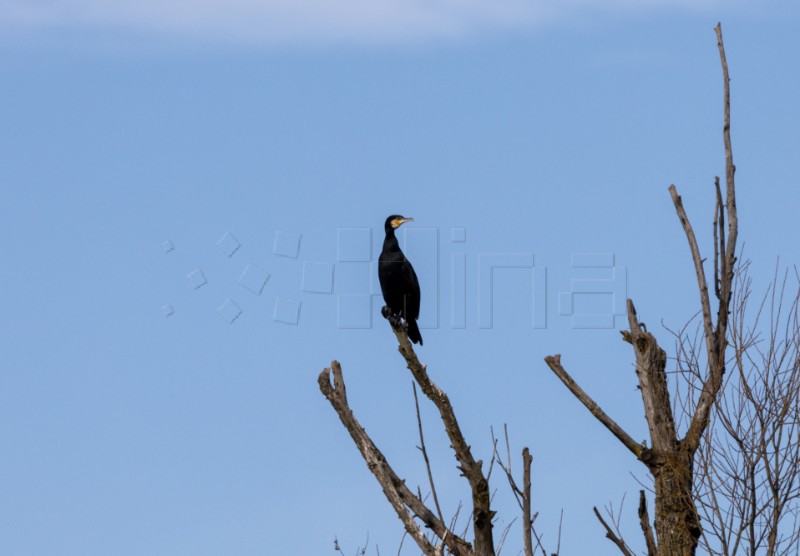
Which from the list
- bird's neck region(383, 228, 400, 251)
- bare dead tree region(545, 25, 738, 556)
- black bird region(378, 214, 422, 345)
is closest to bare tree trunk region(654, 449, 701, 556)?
bare dead tree region(545, 25, 738, 556)

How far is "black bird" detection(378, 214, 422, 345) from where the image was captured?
40.5 feet

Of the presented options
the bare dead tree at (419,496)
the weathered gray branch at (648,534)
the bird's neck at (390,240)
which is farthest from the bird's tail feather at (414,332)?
the weathered gray branch at (648,534)

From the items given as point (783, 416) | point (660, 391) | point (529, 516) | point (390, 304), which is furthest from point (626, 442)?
point (390, 304)

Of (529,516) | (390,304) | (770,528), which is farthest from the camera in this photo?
(390,304)

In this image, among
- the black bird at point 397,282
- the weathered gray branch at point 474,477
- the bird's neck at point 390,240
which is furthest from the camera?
the bird's neck at point 390,240

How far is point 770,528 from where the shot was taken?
323 inches

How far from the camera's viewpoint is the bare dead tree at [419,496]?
809cm

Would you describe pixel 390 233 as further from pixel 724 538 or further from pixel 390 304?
pixel 724 538

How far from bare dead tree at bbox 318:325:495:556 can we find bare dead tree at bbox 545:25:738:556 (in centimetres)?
87

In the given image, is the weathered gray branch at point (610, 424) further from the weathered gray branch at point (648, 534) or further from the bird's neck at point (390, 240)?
the bird's neck at point (390, 240)

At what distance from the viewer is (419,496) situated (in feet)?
27.3

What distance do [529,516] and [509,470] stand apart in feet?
1.31

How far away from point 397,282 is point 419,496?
4268 mm

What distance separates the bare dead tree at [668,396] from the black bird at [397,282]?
3.86 meters
